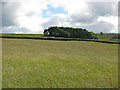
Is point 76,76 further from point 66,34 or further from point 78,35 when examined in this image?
point 78,35

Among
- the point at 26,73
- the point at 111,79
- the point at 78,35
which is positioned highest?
the point at 78,35

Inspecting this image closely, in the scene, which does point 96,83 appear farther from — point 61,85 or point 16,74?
point 16,74

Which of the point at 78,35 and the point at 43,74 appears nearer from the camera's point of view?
the point at 43,74

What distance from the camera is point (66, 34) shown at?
109250 mm

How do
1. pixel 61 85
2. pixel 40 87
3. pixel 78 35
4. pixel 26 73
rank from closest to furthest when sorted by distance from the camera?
pixel 40 87
pixel 61 85
pixel 26 73
pixel 78 35

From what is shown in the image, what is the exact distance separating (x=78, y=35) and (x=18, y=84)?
111 m

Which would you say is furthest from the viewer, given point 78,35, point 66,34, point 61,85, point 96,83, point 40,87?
point 78,35

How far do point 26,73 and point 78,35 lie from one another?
356 feet

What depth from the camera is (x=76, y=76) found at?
1179 cm

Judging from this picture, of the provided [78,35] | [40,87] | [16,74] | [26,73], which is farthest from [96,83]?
[78,35]

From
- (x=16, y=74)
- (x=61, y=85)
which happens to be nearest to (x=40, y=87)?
(x=61, y=85)

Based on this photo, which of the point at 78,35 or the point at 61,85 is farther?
the point at 78,35

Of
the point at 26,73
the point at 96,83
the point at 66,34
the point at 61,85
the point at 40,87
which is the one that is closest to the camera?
the point at 40,87

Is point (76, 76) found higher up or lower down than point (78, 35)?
lower down
